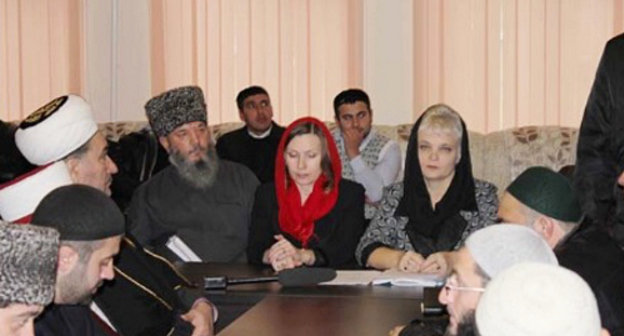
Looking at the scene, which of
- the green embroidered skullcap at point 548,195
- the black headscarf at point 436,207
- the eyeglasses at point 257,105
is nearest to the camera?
the green embroidered skullcap at point 548,195

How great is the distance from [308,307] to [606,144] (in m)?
1.05

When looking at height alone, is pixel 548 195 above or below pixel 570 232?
above

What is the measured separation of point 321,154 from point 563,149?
7.81ft

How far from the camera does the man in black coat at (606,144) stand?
313cm

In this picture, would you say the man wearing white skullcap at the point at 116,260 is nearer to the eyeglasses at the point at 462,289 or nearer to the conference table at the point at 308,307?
the conference table at the point at 308,307

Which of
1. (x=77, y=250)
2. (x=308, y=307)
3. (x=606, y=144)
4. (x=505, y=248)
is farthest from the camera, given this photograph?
(x=308, y=307)

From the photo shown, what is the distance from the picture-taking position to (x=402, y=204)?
470 cm

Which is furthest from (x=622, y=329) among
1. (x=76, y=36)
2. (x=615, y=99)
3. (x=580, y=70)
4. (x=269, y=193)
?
(x=76, y=36)

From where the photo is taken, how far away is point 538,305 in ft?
5.90

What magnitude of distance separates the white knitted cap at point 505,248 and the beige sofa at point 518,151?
4147 millimetres

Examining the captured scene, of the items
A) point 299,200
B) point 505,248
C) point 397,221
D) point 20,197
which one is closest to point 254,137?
point 299,200

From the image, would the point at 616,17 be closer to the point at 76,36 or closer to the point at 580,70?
the point at 580,70

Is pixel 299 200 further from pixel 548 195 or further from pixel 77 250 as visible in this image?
pixel 77 250

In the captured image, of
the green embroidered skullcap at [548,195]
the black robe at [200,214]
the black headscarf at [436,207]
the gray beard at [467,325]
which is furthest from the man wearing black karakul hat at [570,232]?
the black robe at [200,214]
